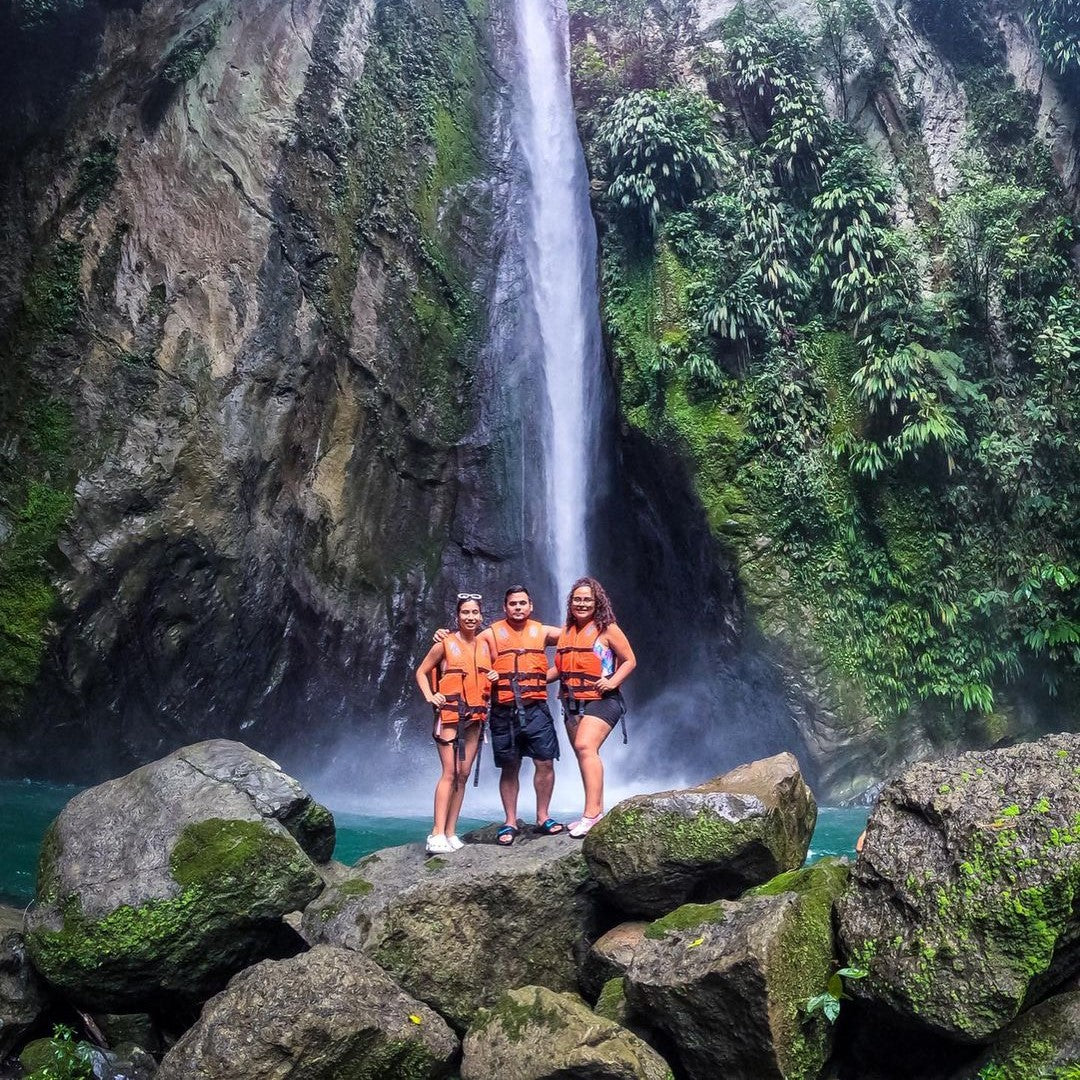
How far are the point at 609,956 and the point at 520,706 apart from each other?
69.7 inches

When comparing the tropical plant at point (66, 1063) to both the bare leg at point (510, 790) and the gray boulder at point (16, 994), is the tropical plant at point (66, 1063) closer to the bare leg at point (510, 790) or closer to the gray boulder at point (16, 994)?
the gray boulder at point (16, 994)

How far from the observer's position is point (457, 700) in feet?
20.2

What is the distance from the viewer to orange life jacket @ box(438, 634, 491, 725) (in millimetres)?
6160

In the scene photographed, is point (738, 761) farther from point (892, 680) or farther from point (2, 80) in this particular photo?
point (2, 80)

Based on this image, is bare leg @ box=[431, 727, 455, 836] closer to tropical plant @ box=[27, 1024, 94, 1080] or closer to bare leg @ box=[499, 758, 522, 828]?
bare leg @ box=[499, 758, 522, 828]

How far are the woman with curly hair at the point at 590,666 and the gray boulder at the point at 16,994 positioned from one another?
11.1ft

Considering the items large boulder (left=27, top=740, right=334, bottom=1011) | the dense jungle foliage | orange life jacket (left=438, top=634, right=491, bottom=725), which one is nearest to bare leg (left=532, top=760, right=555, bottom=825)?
orange life jacket (left=438, top=634, right=491, bottom=725)

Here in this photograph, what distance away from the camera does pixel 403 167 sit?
14.1 meters

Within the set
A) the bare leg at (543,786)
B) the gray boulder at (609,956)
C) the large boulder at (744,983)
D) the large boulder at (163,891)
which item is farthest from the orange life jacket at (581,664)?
the large boulder at (163,891)

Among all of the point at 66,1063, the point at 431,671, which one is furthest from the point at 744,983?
the point at 66,1063

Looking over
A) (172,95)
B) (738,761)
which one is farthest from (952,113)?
(172,95)

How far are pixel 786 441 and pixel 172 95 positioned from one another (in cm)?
890

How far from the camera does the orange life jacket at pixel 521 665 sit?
20.6 ft

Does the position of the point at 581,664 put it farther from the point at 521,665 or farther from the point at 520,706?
the point at 520,706
